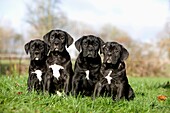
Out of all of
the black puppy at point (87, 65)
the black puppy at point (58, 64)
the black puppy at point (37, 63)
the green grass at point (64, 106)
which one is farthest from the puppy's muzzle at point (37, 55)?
the green grass at point (64, 106)

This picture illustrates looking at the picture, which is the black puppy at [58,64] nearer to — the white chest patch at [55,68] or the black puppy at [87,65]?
the white chest patch at [55,68]

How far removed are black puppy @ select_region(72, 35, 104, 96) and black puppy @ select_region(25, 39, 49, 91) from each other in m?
0.77

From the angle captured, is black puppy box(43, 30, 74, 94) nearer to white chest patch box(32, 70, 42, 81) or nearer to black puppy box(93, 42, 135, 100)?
white chest patch box(32, 70, 42, 81)

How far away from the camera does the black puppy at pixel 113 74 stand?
753cm

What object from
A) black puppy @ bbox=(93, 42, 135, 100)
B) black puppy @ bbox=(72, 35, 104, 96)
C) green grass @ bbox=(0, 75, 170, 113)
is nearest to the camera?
green grass @ bbox=(0, 75, 170, 113)

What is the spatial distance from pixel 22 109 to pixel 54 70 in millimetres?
2378

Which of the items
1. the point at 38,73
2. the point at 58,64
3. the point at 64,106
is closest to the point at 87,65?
the point at 58,64

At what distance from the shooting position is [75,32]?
45125 millimetres

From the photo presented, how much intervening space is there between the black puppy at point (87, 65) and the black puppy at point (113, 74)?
0.27 metres

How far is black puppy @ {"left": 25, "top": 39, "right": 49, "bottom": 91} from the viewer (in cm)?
789

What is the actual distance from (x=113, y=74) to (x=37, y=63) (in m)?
1.84

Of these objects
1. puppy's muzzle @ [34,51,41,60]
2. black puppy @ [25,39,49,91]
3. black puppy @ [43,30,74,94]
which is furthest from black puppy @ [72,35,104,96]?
puppy's muzzle @ [34,51,41,60]

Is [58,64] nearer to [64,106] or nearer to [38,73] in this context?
[38,73]

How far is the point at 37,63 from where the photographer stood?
26.3 ft
